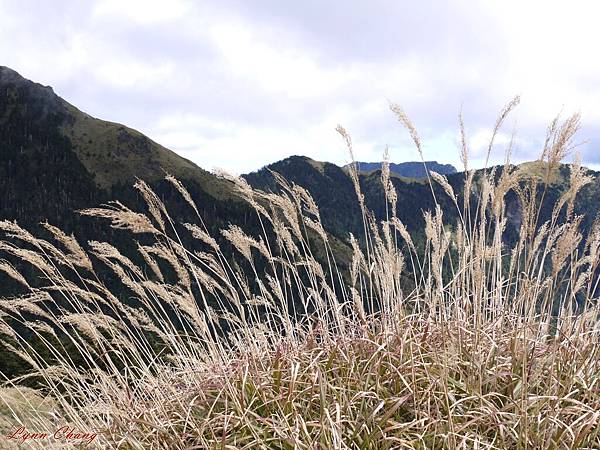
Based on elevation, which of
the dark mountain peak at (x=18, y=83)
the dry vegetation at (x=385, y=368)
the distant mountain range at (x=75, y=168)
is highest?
the dark mountain peak at (x=18, y=83)

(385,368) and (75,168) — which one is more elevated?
(75,168)

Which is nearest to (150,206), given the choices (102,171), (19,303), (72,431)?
(19,303)

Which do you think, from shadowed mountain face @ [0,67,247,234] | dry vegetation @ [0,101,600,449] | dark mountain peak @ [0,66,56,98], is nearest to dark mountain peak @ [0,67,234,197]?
dark mountain peak @ [0,66,56,98]

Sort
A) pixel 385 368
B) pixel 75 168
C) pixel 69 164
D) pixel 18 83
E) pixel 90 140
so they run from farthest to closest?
pixel 18 83
pixel 90 140
pixel 69 164
pixel 75 168
pixel 385 368

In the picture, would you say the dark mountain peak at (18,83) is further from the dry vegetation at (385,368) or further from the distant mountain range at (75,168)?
the dry vegetation at (385,368)

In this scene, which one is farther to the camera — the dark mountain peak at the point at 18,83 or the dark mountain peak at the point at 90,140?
the dark mountain peak at the point at 18,83

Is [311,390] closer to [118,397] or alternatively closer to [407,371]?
[407,371]

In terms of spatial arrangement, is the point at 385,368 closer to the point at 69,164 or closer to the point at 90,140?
the point at 69,164

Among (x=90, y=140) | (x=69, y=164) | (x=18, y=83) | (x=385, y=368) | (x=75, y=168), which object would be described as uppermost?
(x=18, y=83)

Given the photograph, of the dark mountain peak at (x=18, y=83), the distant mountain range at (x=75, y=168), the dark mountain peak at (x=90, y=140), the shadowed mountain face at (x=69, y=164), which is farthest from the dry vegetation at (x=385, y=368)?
the dark mountain peak at (x=18, y=83)

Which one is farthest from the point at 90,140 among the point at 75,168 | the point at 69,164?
the point at 75,168

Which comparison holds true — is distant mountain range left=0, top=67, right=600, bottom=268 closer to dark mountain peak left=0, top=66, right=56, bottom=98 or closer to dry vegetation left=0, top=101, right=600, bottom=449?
dark mountain peak left=0, top=66, right=56, bottom=98

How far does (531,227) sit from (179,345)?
8.82 feet

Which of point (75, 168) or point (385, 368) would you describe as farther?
point (75, 168)
